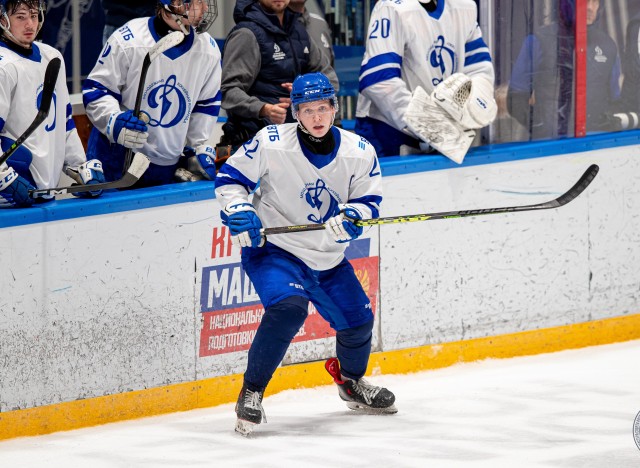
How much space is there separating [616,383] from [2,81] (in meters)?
2.40

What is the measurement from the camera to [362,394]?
15.0 feet

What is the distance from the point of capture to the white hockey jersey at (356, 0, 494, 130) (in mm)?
5168

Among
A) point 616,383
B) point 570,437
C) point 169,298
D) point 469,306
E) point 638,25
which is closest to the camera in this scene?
point 570,437

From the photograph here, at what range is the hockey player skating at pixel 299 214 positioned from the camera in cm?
420

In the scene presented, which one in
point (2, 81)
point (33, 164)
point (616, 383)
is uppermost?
point (2, 81)

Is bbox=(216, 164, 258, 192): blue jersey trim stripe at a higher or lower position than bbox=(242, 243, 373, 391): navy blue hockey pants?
higher

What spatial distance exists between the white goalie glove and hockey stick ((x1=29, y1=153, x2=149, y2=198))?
4.06 feet

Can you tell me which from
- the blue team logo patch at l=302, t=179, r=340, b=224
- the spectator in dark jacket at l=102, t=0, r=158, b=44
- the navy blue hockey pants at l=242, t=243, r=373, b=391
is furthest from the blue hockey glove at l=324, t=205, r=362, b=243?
the spectator in dark jacket at l=102, t=0, r=158, b=44

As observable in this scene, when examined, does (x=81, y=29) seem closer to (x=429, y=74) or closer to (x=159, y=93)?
(x=159, y=93)

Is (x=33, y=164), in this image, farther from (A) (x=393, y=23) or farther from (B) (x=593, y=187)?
(B) (x=593, y=187)

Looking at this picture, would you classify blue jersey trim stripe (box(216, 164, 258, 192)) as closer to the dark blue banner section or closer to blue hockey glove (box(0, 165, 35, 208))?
blue hockey glove (box(0, 165, 35, 208))

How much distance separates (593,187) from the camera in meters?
5.48

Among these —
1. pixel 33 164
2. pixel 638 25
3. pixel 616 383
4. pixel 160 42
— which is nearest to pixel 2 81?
pixel 33 164

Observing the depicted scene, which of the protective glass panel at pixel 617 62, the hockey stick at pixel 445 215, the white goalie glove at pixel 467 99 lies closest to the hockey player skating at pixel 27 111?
the hockey stick at pixel 445 215
